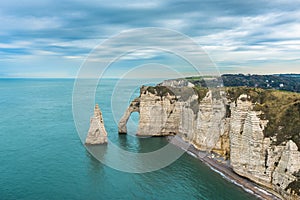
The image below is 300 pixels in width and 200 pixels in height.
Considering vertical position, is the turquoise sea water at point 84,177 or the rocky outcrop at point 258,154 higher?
the rocky outcrop at point 258,154

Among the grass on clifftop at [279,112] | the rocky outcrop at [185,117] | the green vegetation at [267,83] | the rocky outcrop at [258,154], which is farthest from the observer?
the green vegetation at [267,83]

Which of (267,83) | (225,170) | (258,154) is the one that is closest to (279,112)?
(258,154)

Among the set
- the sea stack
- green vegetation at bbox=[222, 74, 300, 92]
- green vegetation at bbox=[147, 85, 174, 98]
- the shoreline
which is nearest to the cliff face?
green vegetation at bbox=[147, 85, 174, 98]

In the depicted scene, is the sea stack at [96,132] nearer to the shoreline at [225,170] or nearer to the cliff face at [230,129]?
the cliff face at [230,129]

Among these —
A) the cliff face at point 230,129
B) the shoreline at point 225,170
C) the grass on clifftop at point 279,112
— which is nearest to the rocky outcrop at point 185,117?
the cliff face at point 230,129

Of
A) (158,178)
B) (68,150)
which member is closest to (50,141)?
(68,150)

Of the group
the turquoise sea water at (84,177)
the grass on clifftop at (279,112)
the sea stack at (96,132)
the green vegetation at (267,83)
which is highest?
the green vegetation at (267,83)

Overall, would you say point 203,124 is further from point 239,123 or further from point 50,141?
point 50,141
